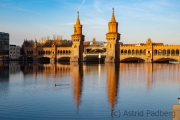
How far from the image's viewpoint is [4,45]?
125625 mm

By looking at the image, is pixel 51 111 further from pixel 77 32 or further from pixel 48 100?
pixel 77 32

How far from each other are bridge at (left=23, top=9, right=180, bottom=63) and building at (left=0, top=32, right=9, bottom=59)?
1149cm

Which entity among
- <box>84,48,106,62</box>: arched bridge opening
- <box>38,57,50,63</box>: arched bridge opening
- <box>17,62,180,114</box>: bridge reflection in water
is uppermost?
<box>84,48,106,62</box>: arched bridge opening

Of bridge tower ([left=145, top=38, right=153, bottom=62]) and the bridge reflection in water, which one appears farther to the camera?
bridge tower ([left=145, top=38, right=153, bottom=62])

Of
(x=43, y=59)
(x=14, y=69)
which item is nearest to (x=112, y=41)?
(x=43, y=59)

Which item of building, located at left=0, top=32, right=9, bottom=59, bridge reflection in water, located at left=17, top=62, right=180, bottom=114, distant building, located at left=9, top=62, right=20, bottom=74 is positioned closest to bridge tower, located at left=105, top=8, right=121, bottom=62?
distant building, located at left=9, top=62, right=20, bottom=74

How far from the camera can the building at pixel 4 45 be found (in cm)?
12364

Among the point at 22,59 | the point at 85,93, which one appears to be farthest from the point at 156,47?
the point at 85,93

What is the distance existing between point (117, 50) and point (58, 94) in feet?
251

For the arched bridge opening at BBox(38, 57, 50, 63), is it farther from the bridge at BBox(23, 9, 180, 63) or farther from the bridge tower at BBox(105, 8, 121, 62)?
the bridge tower at BBox(105, 8, 121, 62)

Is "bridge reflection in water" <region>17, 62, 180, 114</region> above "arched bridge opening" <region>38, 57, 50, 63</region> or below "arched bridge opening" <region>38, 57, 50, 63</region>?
below

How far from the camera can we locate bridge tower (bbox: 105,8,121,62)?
98.4m

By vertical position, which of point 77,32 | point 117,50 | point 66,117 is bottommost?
point 66,117

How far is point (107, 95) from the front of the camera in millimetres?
24906
